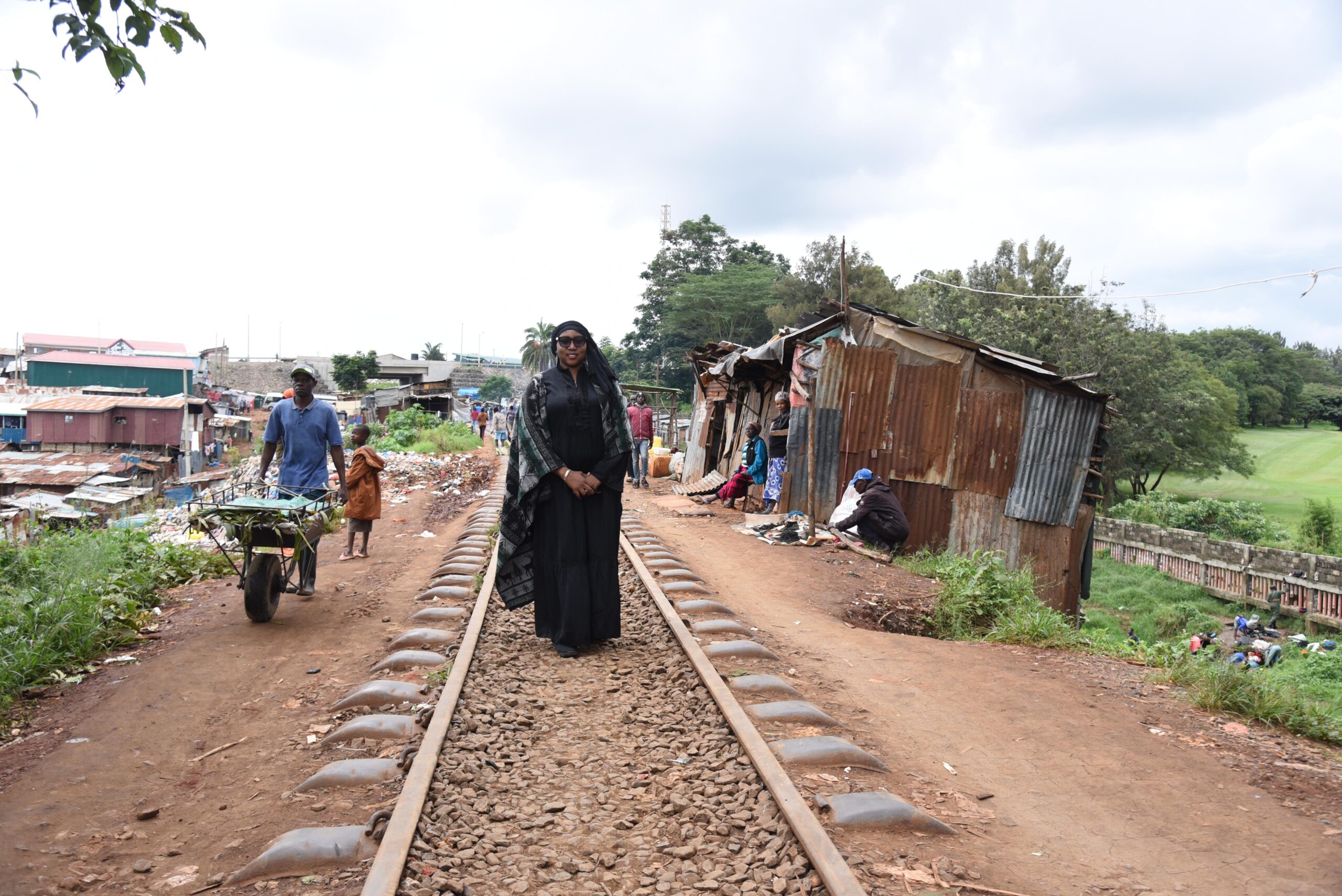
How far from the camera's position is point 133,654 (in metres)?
5.55

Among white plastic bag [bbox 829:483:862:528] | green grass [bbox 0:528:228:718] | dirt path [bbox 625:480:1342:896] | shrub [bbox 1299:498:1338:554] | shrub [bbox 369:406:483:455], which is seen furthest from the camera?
shrub [bbox 369:406:483:455]

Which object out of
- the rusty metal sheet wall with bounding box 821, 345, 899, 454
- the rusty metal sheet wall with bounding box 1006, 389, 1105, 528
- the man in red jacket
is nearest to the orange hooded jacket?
the rusty metal sheet wall with bounding box 821, 345, 899, 454

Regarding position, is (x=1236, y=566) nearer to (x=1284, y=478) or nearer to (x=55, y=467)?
(x=1284, y=478)

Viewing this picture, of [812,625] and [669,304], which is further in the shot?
[669,304]

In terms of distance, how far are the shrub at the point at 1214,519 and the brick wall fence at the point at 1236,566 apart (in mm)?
2033

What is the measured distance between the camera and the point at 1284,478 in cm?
4375

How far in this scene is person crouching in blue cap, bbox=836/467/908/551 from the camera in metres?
10.4

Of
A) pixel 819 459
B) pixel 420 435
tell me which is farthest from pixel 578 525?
pixel 420 435

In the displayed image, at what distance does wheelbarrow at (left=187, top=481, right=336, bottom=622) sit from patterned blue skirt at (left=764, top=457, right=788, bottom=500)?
7394 millimetres

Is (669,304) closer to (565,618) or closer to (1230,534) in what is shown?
(1230,534)

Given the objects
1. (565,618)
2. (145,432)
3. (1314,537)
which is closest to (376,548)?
(565,618)

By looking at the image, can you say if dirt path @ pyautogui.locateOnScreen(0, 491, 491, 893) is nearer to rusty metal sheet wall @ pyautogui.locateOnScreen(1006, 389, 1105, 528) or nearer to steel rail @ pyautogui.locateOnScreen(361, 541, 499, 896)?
steel rail @ pyautogui.locateOnScreen(361, 541, 499, 896)

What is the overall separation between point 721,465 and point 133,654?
13054 mm

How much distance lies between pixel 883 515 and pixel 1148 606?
41.6 ft
